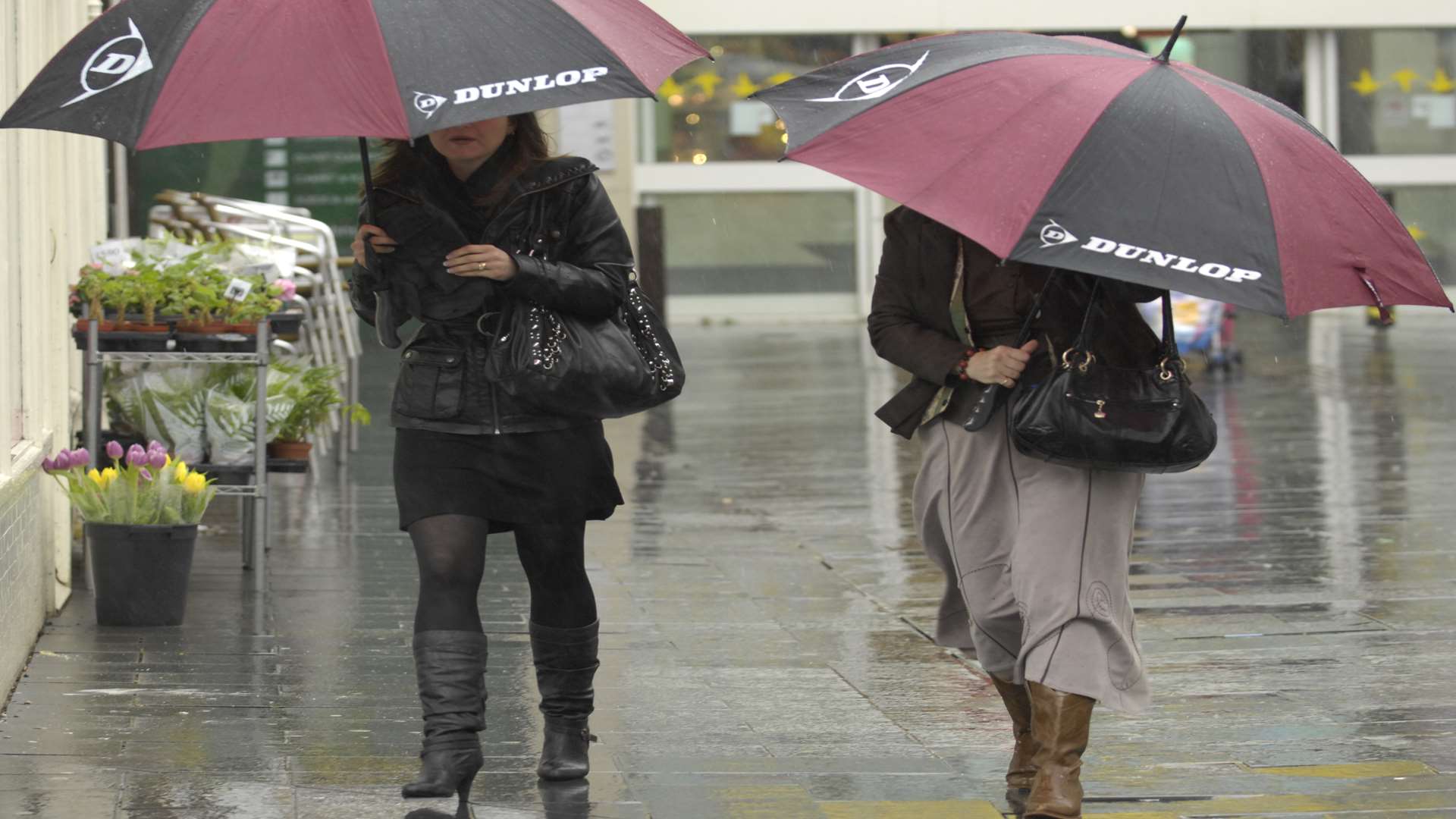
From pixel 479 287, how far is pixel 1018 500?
4.31ft

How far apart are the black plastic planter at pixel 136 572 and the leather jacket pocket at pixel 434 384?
99.5 inches

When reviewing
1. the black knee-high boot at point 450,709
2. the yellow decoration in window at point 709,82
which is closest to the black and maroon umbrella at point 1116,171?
the black knee-high boot at point 450,709

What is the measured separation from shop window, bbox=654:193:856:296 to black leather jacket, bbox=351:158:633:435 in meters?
25.2

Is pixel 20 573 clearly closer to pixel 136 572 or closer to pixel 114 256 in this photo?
pixel 136 572

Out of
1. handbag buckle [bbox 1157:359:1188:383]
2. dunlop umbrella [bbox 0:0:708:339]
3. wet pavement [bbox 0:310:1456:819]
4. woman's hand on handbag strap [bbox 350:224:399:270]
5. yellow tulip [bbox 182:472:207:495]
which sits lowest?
wet pavement [bbox 0:310:1456:819]

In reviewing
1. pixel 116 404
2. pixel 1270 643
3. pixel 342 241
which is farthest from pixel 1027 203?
pixel 342 241

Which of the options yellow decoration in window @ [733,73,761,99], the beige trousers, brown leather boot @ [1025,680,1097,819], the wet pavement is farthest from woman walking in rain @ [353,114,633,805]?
yellow decoration in window @ [733,73,761,99]

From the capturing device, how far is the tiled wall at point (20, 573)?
605 cm

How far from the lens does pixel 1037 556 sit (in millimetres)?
4855

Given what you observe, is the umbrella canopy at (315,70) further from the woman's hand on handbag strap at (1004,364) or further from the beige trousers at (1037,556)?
the beige trousers at (1037,556)

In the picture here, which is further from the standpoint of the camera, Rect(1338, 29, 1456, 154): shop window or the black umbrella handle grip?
Rect(1338, 29, 1456, 154): shop window

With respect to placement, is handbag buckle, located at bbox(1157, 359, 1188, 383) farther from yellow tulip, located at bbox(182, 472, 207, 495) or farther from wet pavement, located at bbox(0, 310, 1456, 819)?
yellow tulip, located at bbox(182, 472, 207, 495)

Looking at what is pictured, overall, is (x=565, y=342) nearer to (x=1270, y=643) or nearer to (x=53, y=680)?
(x=53, y=680)

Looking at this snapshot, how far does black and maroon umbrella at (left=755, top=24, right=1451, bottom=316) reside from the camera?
446 cm
